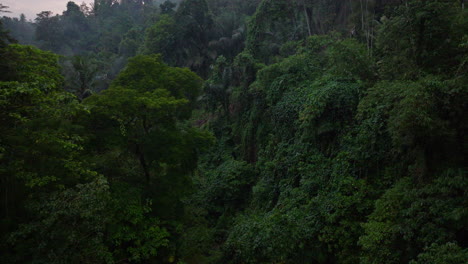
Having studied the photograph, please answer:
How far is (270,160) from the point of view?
14.9 m

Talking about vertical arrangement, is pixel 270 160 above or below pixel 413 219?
below

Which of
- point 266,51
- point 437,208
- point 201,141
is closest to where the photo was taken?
point 437,208

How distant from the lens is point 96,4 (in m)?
59.0

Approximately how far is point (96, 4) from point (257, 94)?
54.8m

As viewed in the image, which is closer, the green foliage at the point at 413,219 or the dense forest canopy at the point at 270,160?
the green foliage at the point at 413,219

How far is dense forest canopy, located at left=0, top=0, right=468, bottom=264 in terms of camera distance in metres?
6.88

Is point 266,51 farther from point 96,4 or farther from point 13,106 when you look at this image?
point 96,4

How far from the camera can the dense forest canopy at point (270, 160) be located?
6.88 metres

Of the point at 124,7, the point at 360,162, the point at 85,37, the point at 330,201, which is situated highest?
the point at 124,7

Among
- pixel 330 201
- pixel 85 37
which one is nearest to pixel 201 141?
pixel 330 201

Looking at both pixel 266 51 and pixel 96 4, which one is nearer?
pixel 266 51

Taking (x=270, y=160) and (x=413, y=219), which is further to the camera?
(x=270, y=160)

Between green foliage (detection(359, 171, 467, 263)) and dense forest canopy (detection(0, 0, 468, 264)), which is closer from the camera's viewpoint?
green foliage (detection(359, 171, 467, 263))

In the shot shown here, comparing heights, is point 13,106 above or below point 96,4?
below
